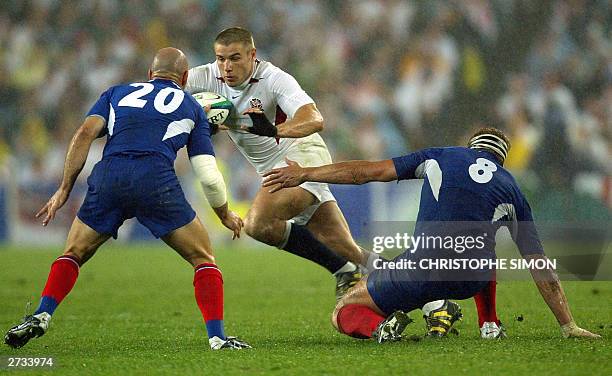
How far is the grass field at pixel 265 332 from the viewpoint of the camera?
483 centimetres

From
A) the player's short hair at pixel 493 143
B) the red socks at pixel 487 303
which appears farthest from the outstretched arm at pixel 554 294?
the player's short hair at pixel 493 143

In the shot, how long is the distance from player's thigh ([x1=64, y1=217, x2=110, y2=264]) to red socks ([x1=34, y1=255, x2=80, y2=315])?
0.14 ft

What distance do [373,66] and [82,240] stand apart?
12.9m

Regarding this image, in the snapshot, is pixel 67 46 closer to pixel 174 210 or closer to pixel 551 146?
pixel 551 146

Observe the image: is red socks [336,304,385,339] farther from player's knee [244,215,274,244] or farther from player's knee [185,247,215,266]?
player's knee [244,215,274,244]

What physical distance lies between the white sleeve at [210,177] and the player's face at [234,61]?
5.07 feet

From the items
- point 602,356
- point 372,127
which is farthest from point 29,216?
point 602,356

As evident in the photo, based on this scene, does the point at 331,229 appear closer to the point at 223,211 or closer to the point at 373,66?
the point at 223,211

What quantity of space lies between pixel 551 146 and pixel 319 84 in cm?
414

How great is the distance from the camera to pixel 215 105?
22.4 ft

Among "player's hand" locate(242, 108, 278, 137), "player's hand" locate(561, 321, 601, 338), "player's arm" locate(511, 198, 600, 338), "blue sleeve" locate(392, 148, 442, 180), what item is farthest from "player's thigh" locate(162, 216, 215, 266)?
"player's hand" locate(561, 321, 601, 338)

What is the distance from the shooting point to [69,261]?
571cm

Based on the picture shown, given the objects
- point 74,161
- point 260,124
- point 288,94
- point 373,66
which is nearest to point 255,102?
point 288,94

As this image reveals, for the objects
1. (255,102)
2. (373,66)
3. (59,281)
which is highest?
(373,66)
